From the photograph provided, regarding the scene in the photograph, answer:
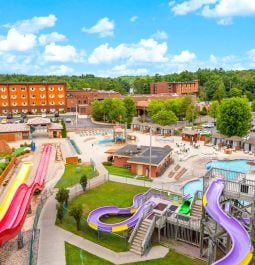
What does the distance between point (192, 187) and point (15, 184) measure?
19.8m

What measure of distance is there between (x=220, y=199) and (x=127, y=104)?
219ft

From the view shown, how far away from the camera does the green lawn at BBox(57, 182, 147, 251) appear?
2253 centimetres

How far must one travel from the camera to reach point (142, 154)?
41.9 meters

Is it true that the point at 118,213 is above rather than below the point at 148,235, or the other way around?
below

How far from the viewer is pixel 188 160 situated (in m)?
45.1

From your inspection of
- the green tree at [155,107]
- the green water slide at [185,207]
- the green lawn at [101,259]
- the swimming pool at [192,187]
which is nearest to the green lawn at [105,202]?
the green lawn at [101,259]

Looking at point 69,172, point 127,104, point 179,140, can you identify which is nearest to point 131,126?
point 127,104

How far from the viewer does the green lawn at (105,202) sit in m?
22.5

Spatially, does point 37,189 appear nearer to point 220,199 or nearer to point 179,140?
point 220,199

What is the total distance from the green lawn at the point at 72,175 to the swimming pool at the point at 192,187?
36.6 ft

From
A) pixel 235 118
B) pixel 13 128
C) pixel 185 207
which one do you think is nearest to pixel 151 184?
pixel 185 207

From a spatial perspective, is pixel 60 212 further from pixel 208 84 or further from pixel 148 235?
pixel 208 84

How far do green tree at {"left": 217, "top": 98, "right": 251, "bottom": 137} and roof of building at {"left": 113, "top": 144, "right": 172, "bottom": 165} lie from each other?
17.7 m

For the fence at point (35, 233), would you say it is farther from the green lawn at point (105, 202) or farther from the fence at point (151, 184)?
the fence at point (151, 184)
